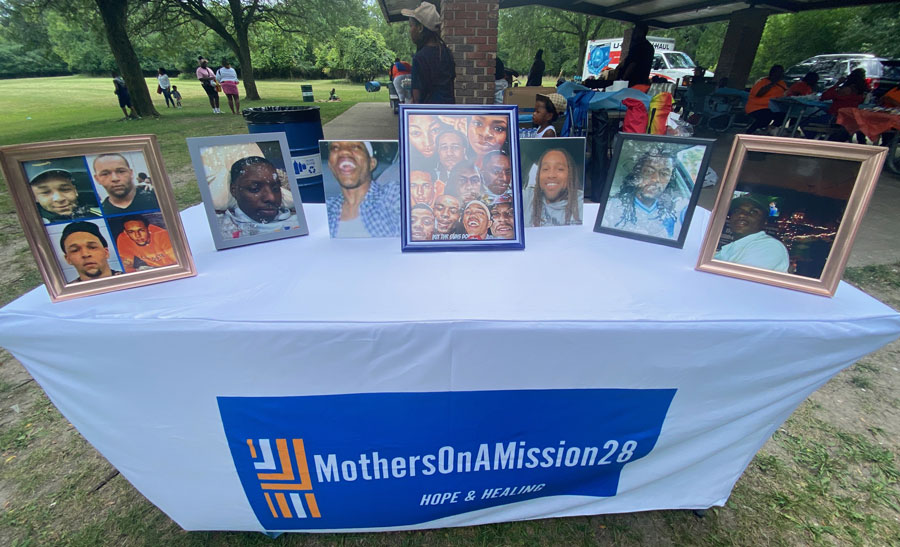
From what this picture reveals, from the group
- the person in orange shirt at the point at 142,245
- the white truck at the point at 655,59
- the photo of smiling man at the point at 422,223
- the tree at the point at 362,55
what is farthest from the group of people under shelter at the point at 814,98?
the tree at the point at 362,55

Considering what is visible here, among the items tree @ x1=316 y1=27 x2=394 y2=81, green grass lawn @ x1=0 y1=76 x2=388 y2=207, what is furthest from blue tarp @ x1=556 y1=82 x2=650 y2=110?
tree @ x1=316 y1=27 x2=394 y2=81

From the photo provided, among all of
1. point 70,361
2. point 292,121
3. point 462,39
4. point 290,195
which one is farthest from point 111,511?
point 462,39

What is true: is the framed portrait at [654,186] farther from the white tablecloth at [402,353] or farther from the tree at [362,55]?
the tree at [362,55]

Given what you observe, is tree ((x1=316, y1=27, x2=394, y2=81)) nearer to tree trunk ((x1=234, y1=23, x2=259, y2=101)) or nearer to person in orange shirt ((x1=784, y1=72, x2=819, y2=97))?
tree trunk ((x1=234, y1=23, x2=259, y2=101))

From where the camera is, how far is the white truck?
49.9 feet

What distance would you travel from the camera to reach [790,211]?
4.06 feet

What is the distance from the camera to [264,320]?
1.12 m

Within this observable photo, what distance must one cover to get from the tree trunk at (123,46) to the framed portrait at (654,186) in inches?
599

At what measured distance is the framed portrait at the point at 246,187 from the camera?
1.37 m

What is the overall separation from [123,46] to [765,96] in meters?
16.1

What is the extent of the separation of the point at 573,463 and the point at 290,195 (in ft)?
4.62

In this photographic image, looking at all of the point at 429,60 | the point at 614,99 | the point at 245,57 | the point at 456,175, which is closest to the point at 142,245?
the point at 456,175

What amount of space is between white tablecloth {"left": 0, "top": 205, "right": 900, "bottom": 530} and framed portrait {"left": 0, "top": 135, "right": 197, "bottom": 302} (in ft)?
0.24

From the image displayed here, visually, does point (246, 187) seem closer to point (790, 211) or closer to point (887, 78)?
point (790, 211)
